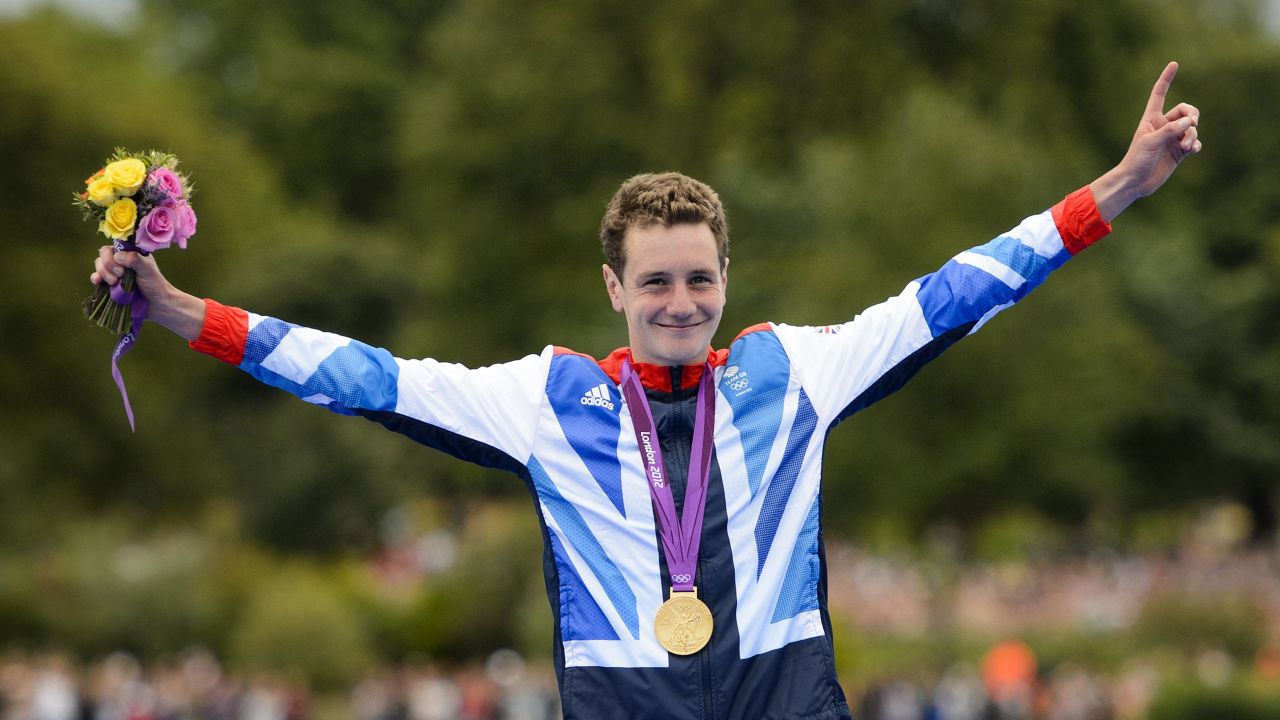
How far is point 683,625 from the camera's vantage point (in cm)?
414

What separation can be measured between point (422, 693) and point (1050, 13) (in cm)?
1952

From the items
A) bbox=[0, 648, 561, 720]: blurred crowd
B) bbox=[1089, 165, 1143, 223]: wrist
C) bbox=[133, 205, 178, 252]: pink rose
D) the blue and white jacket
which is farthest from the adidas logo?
bbox=[0, 648, 561, 720]: blurred crowd

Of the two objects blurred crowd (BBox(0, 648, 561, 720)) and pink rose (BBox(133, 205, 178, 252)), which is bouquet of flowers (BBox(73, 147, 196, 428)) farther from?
blurred crowd (BBox(0, 648, 561, 720))

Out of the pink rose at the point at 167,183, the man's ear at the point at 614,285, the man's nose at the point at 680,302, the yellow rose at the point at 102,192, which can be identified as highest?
the pink rose at the point at 167,183

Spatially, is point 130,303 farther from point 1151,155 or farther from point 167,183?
point 1151,155

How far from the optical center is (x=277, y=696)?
63.2 feet

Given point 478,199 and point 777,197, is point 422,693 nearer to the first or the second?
point 777,197

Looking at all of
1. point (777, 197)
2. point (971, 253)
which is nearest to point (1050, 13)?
point (777, 197)

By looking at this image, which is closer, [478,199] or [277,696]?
[277,696]

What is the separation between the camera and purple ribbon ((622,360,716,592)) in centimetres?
418

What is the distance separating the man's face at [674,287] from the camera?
424 cm

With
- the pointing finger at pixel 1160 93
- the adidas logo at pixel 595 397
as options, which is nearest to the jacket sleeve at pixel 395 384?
the adidas logo at pixel 595 397

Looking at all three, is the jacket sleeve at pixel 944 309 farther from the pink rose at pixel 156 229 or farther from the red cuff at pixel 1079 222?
the pink rose at pixel 156 229

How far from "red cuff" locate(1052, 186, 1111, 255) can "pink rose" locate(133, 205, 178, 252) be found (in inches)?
86.0
